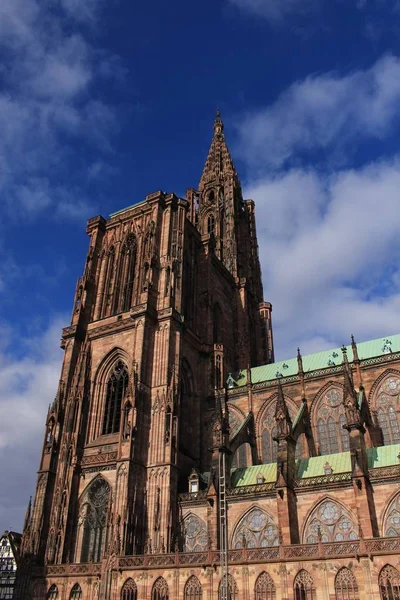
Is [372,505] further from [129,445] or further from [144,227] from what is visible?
[144,227]

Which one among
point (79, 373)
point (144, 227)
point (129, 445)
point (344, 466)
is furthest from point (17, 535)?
point (344, 466)

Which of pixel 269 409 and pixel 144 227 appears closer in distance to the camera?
pixel 269 409

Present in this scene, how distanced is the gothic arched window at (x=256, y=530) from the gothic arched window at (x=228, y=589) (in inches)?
212

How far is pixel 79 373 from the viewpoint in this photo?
39.2m

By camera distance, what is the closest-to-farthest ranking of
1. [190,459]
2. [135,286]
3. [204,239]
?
[190,459] < [135,286] < [204,239]

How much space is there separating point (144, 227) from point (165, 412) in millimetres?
17501

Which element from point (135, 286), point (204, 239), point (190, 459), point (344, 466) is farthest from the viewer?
point (204, 239)

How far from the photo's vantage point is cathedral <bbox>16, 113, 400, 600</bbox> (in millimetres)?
25391

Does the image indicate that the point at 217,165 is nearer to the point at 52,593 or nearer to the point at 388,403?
the point at 388,403

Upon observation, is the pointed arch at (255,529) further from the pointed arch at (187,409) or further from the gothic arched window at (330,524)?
the pointed arch at (187,409)

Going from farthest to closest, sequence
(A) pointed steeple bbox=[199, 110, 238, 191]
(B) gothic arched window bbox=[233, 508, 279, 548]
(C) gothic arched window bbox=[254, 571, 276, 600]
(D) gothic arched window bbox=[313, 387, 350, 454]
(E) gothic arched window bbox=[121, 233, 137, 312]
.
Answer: (A) pointed steeple bbox=[199, 110, 238, 191]
(E) gothic arched window bbox=[121, 233, 137, 312]
(D) gothic arched window bbox=[313, 387, 350, 454]
(B) gothic arched window bbox=[233, 508, 279, 548]
(C) gothic arched window bbox=[254, 571, 276, 600]

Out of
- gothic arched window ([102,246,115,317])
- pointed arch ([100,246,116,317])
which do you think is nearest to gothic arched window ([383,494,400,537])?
pointed arch ([100,246,116,317])

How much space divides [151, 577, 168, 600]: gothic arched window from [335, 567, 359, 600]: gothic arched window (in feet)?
27.7

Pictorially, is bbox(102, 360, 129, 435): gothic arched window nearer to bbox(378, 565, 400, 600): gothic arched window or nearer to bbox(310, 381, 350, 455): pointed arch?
bbox(310, 381, 350, 455): pointed arch
